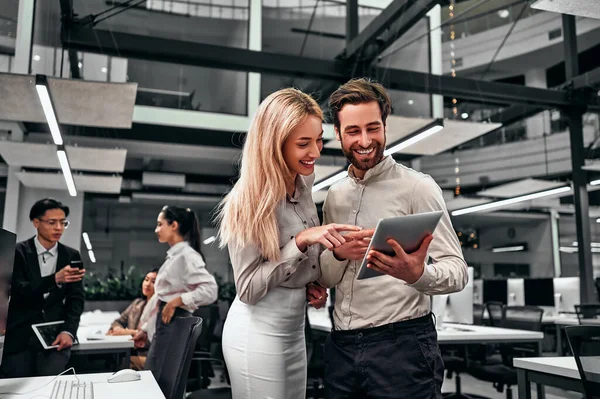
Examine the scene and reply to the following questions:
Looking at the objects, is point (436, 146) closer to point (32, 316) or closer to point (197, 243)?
point (197, 243)

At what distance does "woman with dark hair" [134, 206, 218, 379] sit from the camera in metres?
3.77

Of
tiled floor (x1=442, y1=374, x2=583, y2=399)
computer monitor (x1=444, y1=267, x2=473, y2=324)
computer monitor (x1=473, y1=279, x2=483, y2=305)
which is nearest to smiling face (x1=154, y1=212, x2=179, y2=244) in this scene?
computer monitor (x1=444, y1=267, x2=473, y2=324)

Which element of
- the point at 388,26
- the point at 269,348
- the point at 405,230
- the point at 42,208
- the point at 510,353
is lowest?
the point at 510,353

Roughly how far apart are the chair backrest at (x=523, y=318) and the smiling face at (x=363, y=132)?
3.97 meters

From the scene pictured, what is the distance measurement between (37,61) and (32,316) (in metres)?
3.39

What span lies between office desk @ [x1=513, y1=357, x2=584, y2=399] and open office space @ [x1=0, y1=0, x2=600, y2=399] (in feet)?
0.04

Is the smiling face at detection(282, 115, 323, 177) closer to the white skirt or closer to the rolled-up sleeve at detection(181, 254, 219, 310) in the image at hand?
the white skirt

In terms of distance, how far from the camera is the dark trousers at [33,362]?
3.04 meters

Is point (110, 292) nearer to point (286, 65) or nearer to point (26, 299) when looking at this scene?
point (286, 65)

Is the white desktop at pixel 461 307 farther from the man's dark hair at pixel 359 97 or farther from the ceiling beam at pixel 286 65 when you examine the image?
the man's dark hair at pixel 359 97

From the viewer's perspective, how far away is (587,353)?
225cm

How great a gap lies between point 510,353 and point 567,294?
3681 mm

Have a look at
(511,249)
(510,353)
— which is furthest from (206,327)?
(511,249)

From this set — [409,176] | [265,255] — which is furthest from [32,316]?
[409,176]
